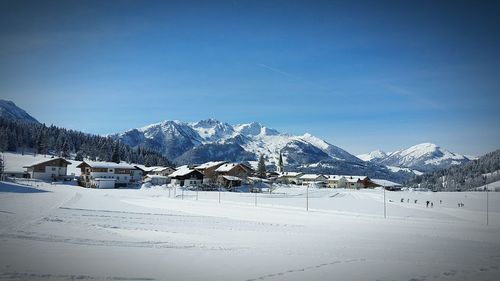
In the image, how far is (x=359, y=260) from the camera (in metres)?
18.3

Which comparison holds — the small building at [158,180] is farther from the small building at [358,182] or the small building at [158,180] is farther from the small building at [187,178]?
the small building at [358,182]

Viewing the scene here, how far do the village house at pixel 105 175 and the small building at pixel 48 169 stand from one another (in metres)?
7.72

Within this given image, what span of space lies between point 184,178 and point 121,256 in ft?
308

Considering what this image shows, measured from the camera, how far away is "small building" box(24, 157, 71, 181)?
106 m

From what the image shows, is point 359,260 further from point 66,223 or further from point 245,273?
point 66,223

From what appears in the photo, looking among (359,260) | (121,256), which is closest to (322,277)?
(359,260)

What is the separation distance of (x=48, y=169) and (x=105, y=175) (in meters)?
18.3

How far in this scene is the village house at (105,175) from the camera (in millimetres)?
98575

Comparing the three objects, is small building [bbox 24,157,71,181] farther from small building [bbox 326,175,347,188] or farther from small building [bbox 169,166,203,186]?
small building [bbox 326,175,347,188]

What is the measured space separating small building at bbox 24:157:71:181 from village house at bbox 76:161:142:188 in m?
7.72

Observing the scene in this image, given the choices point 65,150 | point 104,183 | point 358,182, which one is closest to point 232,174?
point 104,183

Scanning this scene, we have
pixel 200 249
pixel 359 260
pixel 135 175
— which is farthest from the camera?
pixel 135 175

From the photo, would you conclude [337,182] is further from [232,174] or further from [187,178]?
[187,178]

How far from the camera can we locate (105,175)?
105000 mm
